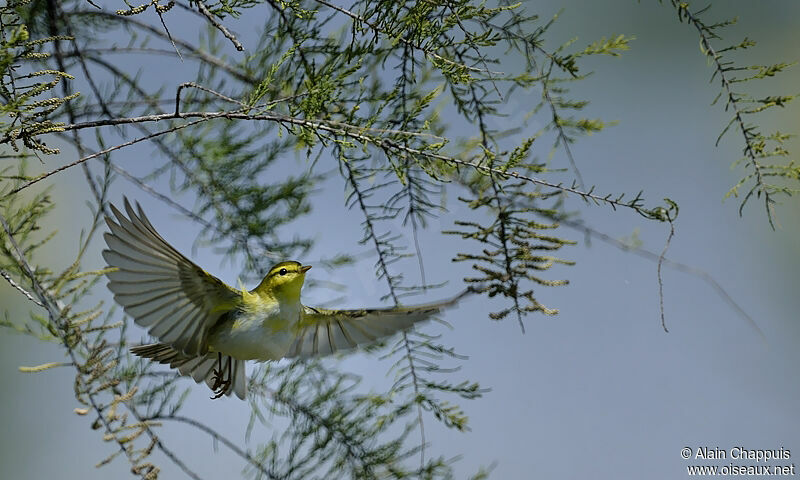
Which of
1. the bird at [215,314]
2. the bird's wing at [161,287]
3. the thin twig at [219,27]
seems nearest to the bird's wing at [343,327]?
the bird at [215,314]

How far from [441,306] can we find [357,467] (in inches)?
11.2

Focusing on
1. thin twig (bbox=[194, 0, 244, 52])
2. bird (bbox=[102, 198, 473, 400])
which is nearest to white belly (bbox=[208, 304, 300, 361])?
bird (bbox=[102, 198, 473, 400])

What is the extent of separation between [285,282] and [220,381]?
135 mm

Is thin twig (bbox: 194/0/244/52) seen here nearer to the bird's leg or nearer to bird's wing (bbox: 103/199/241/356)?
bird's wing (bbox: 103/199/241/356)

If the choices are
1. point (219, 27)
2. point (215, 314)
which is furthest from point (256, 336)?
point (219, 27)

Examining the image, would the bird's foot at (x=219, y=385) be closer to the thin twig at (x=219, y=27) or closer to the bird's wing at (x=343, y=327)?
the bird's wing at (x=343, y=327)

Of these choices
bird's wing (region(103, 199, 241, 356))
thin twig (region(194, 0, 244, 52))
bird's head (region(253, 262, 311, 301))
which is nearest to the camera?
thin twig (region(194, 0, 244, 52))

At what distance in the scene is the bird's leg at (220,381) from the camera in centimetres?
81

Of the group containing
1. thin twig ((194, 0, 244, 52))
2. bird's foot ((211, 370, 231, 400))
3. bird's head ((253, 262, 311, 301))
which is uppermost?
thin twig ((194, 0, 244, 52))

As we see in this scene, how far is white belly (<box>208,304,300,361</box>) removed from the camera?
0.75 meters

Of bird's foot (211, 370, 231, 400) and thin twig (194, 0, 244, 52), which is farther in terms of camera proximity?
bird's foot (211, 370, 231, 400)

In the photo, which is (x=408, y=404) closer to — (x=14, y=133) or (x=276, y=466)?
(x=276, y=466)

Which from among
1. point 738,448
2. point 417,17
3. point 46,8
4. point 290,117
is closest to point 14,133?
point 290,117

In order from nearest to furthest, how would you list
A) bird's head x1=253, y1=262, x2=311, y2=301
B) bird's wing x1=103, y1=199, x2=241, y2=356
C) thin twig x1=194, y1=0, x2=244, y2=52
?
thin twig x1=194, y1=0, x2=244, y2=52
bird's wing x1=103, y1=199, x2=241, y2=356
bird's head x1=253, y1=262, x2=311, y2=301
